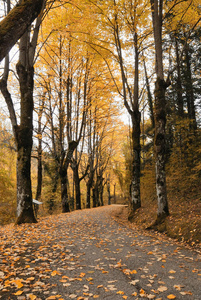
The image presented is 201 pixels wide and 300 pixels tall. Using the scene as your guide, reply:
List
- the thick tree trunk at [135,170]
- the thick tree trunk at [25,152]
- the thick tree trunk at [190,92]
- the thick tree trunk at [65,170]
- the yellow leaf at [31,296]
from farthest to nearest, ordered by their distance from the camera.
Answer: the thick tree trunk at [65,170] < the thick tree trunk at [190,92] < the thick tree trunk at [135,170] < the thick tree trunk at [25,152] < the yellow leaf at [31,296]

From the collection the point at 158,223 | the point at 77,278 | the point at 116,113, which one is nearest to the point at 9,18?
the point at 77,278

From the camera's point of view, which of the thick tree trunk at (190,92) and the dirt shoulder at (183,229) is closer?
A: the dirt shoulder at (183,229)

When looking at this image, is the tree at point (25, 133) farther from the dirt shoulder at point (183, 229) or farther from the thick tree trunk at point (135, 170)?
the thick tree trunk at point (135, 170)

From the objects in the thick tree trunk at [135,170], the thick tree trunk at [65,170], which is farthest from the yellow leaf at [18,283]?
the thick tree trunk at [65,170]

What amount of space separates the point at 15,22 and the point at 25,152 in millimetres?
5594

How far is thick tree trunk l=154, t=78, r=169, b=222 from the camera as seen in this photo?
7.51 metres

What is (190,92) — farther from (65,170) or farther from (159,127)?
(65,170)

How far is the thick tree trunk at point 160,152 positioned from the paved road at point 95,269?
6.29 ft

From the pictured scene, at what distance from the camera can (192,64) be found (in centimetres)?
1527

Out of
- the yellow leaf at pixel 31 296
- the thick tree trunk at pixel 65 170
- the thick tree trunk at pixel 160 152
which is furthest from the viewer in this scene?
the thick tree trunk at pixel 65 170

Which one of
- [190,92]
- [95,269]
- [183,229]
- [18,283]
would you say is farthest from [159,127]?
[190,92]

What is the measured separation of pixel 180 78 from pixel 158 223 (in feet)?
34.2

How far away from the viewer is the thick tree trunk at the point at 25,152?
25.1 ft

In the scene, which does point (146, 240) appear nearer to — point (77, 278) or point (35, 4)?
point (77, 278)
